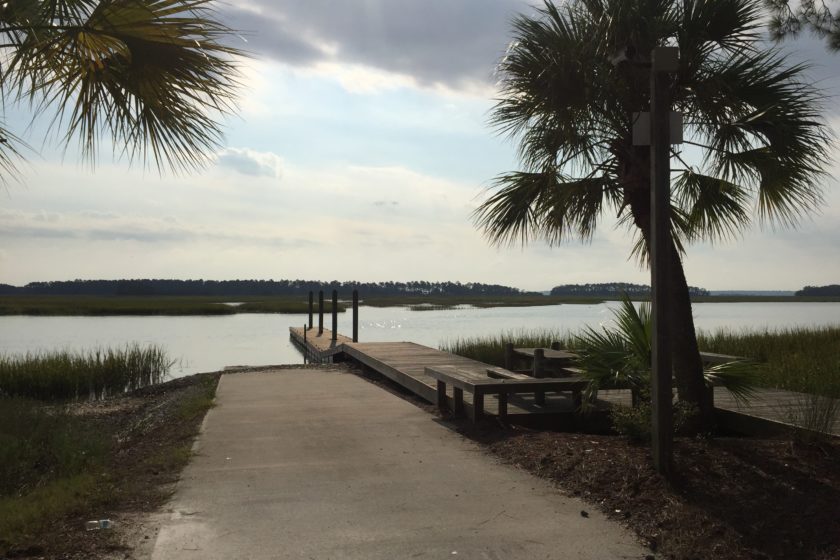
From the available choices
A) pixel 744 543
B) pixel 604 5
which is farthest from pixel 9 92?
pixel 744 543

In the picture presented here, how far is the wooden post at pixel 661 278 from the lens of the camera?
4953mm

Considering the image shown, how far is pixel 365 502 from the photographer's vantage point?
15.9 feet

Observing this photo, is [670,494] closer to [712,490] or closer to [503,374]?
[712,490]

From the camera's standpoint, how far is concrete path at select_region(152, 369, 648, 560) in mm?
3979

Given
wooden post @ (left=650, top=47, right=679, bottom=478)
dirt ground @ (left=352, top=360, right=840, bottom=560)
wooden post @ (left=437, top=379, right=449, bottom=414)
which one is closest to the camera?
dirt ground @ (left=352, top=360, right=840, bottom=560)

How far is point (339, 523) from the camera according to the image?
4398 mm

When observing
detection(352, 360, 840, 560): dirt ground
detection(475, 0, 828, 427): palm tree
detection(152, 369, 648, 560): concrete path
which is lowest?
detection(152, 369, 648, 560): concrete path

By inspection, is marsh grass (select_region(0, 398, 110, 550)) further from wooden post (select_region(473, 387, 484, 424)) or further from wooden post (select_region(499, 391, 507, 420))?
wooden post (select_region(499, 391, 507, 420))

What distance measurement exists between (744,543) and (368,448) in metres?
3.49

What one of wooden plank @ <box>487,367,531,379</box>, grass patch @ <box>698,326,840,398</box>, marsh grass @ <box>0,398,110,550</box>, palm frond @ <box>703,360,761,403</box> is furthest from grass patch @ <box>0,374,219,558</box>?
grass patch @ <box>698,326,840,398</box>

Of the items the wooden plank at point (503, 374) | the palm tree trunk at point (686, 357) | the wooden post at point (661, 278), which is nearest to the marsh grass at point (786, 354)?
the palm tree trunk at point (686, 357)

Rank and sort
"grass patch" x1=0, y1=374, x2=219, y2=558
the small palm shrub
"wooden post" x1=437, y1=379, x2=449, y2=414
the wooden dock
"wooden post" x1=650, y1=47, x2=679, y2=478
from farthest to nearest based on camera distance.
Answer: "wooden post" x1=437, y1=379, x2=449, y2=414 → the wooden dock → the small palm shrub → "wooden post" x1=650, y1=47, x2=679, y2=478 → "grass patch" x1=0, y1=374, x2=219, y2=558

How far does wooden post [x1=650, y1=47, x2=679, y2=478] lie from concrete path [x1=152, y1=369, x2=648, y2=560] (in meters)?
0.75

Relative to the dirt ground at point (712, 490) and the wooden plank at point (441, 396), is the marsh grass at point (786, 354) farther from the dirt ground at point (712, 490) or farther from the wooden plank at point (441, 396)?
the wooden plank at point (441, 396)
